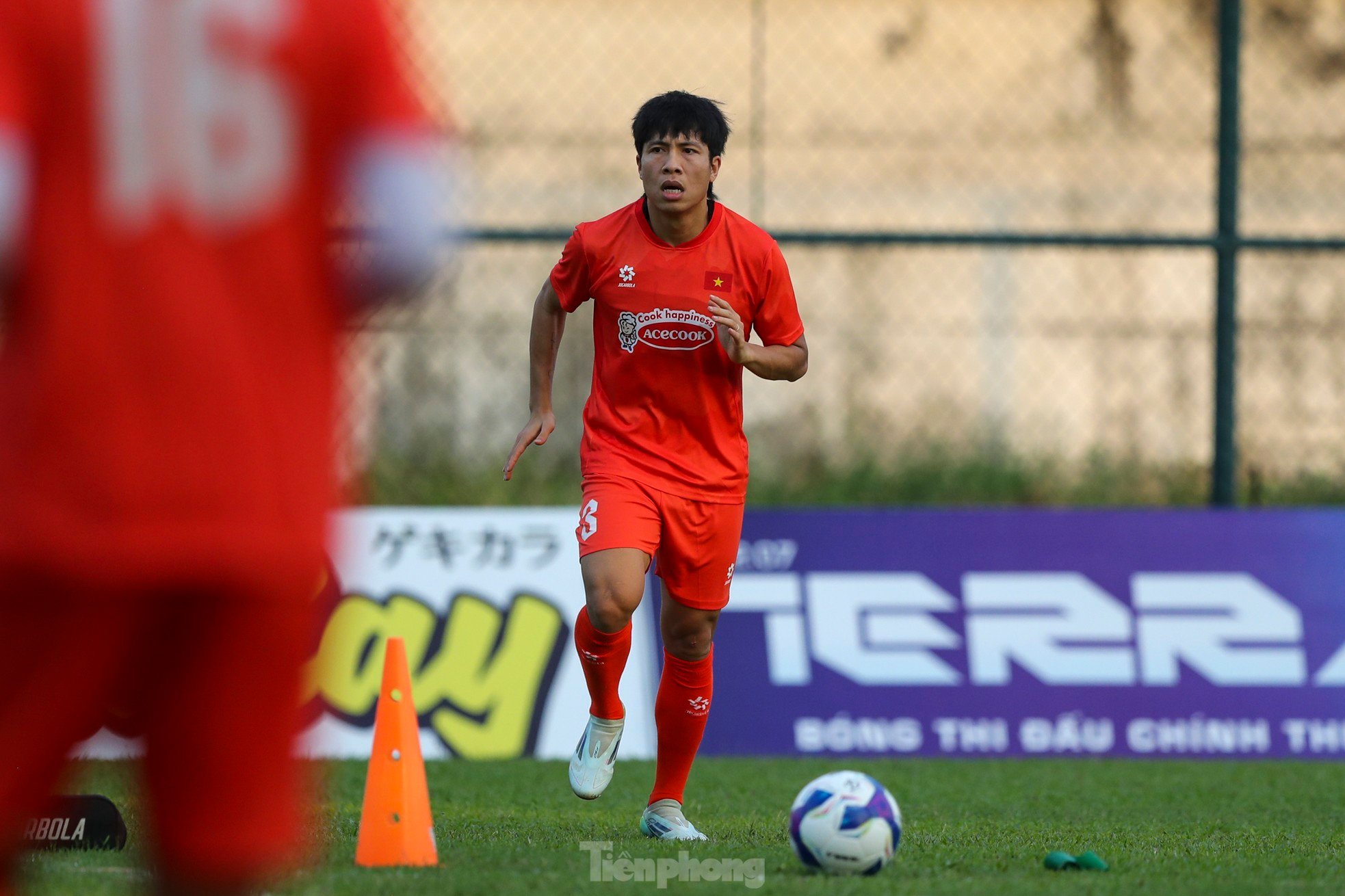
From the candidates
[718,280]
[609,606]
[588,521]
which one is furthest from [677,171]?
[609,606]

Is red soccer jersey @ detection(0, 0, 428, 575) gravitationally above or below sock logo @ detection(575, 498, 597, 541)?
above

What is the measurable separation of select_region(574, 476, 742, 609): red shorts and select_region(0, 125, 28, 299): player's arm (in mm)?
3095

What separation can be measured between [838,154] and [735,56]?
3.36 ft

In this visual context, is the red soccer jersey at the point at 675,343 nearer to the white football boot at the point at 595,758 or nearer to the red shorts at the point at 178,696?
the white football boot at the point at 595,758

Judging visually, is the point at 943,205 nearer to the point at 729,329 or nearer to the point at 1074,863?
the point at 729,329

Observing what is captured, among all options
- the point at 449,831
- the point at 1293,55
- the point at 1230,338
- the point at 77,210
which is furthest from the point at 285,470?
the point at 1293,55

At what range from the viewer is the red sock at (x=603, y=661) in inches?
200

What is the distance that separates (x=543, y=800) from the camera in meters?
5.92

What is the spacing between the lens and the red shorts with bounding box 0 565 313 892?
6.52ft

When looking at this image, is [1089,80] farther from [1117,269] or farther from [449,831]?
[449,831]

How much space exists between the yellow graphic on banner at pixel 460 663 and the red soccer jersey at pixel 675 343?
237 cm

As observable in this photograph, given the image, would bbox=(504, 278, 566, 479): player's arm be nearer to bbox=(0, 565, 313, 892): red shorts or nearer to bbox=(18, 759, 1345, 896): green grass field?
bbox=(18, 759, 1345, 896): green grass field

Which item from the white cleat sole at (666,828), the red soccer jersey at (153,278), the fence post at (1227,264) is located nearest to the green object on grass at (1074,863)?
the white cleat sole at (666,828)

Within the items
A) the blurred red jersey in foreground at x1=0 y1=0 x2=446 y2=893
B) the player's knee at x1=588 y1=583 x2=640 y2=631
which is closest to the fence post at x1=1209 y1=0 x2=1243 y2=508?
the player's knee at x1=588 y1=583 x2=640 y2=631
